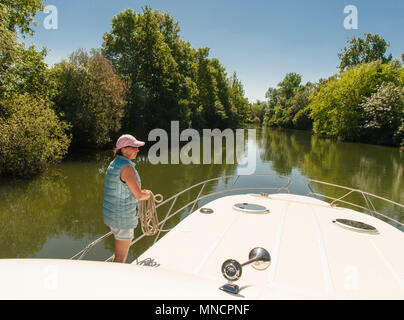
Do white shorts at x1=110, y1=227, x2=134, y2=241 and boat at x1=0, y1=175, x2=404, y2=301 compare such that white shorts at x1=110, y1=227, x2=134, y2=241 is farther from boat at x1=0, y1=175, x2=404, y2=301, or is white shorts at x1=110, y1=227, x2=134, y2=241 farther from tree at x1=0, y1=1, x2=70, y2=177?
tree at x1=0, y1=1, x2=70, y2=177

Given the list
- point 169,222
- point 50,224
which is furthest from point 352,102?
point 50,224

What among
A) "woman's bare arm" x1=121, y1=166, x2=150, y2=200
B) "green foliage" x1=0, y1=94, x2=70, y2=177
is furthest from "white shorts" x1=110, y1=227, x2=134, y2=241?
"green foliage" x1=0, y1=94, x2=70, y2=177

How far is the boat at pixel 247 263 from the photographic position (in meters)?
1.62

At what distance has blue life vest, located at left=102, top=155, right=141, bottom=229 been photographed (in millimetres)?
2955

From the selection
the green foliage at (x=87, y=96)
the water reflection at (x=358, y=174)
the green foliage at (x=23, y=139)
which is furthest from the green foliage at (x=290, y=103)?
the green foliage at (x=23, y=139)

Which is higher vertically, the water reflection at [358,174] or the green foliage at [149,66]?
the green foliage at [149,66]

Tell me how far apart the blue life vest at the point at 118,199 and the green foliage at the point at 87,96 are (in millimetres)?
18506

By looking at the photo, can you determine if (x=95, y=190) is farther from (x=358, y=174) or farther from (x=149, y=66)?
(x=149, y=66)

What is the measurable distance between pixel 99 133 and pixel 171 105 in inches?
417

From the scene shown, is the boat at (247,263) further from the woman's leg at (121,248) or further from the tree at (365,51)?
the tree at (365,51)

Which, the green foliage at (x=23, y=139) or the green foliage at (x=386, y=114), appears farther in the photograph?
the green foliage at (x=386, y=114)

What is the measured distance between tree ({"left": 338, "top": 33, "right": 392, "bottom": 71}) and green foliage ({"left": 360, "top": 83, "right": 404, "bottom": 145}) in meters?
26.2

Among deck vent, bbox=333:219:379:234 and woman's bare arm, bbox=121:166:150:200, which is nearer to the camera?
woman's bare arm, bbox=121:166:150:200
